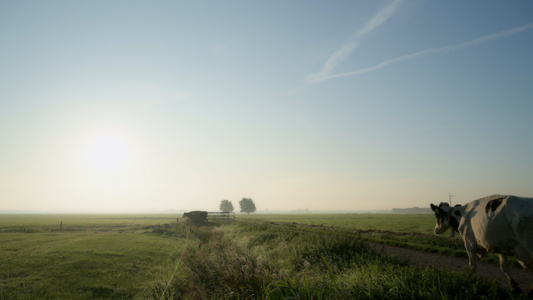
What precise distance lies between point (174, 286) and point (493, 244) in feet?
39.8

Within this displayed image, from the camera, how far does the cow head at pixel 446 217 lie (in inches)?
410

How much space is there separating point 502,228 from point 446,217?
11.5 feet

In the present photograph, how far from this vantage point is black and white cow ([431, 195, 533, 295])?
685 cm

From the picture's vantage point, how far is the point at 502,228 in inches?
289

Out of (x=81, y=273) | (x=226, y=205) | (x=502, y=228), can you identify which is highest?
(x=226, y=205)

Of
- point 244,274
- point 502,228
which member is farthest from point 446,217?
point 244,274

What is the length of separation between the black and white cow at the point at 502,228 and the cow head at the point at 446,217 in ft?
4.51

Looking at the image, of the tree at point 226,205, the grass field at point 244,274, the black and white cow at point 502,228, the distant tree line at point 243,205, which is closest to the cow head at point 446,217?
the black and white cow at point 502,228

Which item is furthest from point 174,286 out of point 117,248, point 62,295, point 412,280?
point 117,248

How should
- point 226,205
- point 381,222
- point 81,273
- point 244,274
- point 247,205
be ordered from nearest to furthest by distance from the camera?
point 244,274 → point 81,273 → point 381,222 → point 226,205 → point 247,205

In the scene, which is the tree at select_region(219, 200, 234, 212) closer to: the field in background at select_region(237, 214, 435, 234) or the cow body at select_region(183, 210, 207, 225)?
the field in background at select_region(237, 214, 435, 234)

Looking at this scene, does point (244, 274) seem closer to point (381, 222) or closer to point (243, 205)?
point (381, 222)

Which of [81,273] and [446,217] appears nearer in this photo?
[446,217]

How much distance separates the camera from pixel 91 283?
15.8 meters
